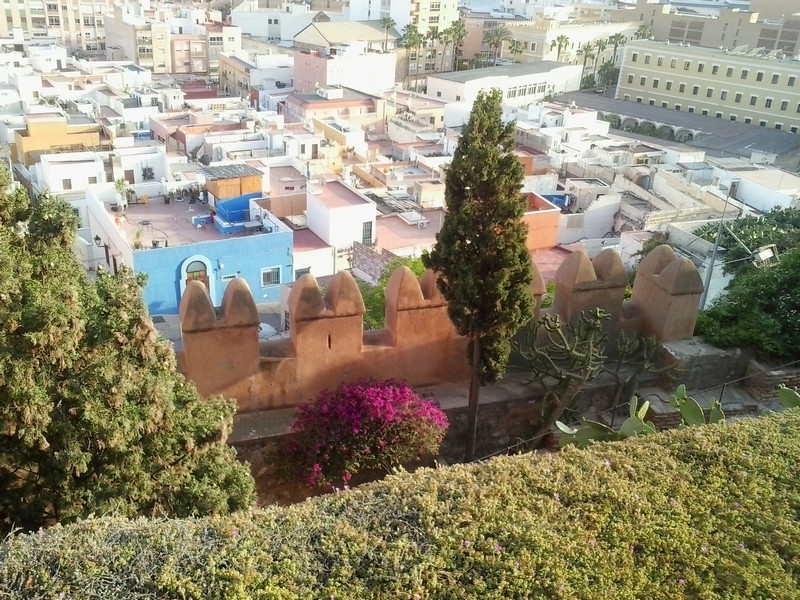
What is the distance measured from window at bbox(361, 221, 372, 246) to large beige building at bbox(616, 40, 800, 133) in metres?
43.7

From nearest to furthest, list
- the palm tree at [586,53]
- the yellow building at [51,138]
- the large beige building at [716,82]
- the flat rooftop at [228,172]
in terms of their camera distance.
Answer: the flat rooftop at [228,172] < the yellow building at [51,138] < the large beige building at [716,82] < the palm tree at [586,53]

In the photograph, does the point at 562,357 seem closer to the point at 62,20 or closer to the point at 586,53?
the point at 586,53

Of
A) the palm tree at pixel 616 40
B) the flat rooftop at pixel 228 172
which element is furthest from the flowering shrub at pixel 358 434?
the palm tree at pixel 616 40

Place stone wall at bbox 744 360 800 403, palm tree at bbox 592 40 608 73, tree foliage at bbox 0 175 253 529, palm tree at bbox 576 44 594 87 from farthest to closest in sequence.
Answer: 1. palm tree at bbox 592 40 608 73
2. palm tree at bbox 576 44 594 87
3. stone wall at bbox 744 360 800 403
4. tree foliage at bbox 0 175 253 529

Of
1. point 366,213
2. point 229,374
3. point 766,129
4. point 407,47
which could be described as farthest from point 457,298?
point 407,47

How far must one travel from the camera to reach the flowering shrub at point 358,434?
7266mm

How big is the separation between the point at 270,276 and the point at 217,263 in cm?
206

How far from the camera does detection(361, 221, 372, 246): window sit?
30.7 meters

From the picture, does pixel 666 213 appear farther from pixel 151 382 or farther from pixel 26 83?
pixel 26 83

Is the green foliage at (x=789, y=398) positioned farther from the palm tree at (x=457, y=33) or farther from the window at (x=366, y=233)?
the palm tree at (x=457, y=33)


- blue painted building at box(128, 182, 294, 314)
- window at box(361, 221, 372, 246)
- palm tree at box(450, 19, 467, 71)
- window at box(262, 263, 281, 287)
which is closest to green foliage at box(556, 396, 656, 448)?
blue painted building at box(128, 182, 294, 314)

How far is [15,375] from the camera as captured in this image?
483cm

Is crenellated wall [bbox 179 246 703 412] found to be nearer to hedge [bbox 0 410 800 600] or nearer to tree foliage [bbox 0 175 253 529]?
tree foliage [bbox 0 175 253 529]

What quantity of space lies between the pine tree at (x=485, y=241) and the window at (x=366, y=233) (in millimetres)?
22991
